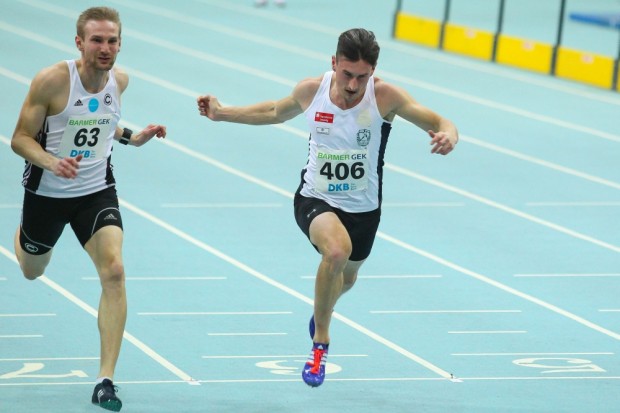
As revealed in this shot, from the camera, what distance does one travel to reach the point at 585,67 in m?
19.9

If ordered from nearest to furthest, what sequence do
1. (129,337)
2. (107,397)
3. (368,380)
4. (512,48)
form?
(107,397)
(368,380)
(129,337)
(512,48)

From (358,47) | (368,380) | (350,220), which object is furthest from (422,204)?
(358,47)

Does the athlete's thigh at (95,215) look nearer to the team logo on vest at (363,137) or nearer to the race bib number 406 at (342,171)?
the race bib number 406 at (342,171)

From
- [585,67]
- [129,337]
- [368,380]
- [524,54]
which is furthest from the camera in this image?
[524,54]

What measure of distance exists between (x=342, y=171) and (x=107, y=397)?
1.79 meters

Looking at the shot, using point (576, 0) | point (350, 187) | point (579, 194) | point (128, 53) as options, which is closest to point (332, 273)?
point (350, 187)

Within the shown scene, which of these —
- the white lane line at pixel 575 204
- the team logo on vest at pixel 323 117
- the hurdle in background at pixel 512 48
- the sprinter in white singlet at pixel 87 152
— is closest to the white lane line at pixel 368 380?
the sprinter in white singlet at pixel 87 152

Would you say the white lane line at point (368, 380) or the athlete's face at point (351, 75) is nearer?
the athlete's face at point (351, 75)

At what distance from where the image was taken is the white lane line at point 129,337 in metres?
8.16

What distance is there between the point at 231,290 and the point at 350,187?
2534 mm

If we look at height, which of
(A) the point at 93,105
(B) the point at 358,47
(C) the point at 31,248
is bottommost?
(C) the point at 31,248

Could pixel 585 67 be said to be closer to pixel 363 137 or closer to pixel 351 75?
pixel 363 137

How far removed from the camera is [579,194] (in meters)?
13.4

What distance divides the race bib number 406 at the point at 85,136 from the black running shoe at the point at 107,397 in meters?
1.22
